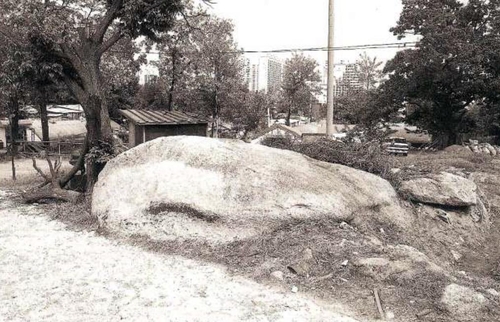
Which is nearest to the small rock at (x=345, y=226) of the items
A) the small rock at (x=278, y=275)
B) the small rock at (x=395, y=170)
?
the small rock at (x=278, y=275)

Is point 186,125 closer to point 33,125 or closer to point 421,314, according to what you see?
point 421,314

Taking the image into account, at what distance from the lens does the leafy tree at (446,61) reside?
26.0m

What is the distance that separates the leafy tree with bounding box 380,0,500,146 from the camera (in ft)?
85.3

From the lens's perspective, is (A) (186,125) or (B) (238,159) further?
(A) (186,125)

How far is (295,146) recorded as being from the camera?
450 inches

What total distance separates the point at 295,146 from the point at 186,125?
512cm

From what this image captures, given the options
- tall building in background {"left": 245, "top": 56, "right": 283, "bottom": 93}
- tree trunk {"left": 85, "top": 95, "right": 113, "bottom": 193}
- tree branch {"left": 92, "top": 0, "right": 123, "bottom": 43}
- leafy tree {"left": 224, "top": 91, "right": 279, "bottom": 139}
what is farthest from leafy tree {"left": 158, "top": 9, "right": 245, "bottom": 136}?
tall building in background {"left": 245, "top": 56, "right": 283, "bottom": 93}

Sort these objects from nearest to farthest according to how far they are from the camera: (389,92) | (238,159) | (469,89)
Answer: (238,159) → (469,89) → (389,92)

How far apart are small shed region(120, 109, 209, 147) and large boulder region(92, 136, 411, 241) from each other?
4.52 meters

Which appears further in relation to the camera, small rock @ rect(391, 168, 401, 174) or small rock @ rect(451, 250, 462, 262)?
small rock @ rect(391, 168, 401, 174)

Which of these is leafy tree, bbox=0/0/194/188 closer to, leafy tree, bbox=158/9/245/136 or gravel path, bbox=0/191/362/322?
gravel path, bbox=0/191/362/322

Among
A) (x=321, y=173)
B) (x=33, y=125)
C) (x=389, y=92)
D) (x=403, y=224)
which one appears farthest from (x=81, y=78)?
(x=33, y=125)

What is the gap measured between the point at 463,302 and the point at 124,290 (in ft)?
14.4

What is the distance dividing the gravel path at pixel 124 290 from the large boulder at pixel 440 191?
4989 millimetres
